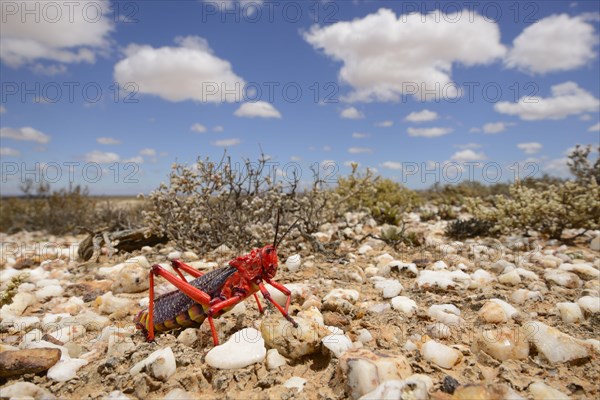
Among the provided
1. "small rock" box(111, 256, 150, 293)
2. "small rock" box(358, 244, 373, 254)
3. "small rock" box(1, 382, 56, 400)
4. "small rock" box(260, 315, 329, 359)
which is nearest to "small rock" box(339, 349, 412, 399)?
"small rock" box(260, 315, 329, 359)

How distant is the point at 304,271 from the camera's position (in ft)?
13.5

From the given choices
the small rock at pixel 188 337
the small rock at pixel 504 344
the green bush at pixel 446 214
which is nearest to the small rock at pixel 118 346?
the small rock at pixel 188 337

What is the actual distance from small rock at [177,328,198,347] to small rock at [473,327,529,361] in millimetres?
1789

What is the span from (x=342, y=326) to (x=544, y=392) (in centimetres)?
122

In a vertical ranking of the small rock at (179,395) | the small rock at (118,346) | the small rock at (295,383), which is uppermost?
the small rock at (118,346)

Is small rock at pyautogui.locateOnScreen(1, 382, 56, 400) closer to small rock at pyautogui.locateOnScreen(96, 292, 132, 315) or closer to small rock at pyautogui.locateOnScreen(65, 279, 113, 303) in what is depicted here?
small rock at pyautogui.locateOnScreen(96, 292, 132, 315)

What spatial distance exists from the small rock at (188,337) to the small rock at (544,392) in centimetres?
196

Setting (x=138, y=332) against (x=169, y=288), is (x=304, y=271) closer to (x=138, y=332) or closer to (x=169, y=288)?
(x=169, y=288)

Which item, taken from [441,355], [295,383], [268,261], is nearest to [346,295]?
[268,261]

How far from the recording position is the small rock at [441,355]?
84.5 inches

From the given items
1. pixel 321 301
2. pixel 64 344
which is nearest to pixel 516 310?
pixel 321 301

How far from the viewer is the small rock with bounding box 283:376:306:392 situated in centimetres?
203

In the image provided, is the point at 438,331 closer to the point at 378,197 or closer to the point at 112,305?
the point at 112,305

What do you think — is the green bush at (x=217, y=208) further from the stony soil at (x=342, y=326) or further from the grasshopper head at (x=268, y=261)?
the grasshopper head at (x=268, y=261)
